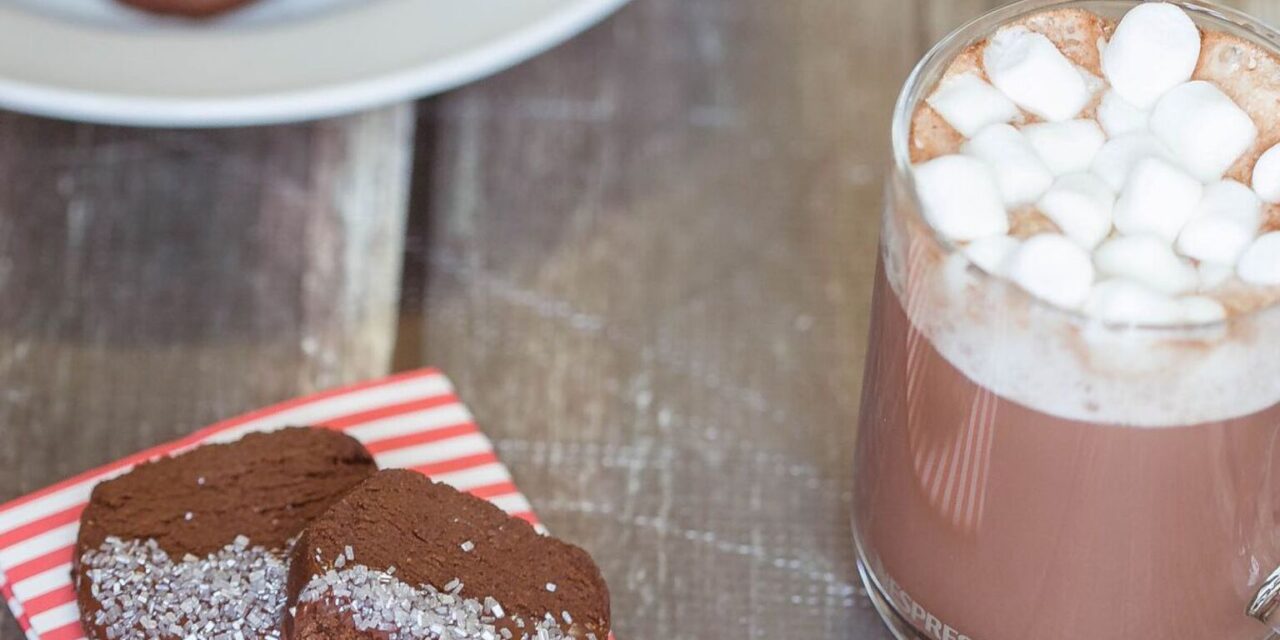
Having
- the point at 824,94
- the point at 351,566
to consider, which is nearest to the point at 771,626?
the point at 351,566

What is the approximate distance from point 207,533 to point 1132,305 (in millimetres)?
547

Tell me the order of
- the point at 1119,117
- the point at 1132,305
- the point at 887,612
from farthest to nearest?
the point at 887,612, the point at 1119,117, the point at 1132,305

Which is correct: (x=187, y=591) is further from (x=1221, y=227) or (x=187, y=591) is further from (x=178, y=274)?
(x=1221, y=227)

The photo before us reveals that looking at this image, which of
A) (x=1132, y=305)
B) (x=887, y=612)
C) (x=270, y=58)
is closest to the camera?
(x=1132, y=305)

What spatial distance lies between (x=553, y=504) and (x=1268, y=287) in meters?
0.51

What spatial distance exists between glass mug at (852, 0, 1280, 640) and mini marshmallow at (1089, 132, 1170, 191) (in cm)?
10

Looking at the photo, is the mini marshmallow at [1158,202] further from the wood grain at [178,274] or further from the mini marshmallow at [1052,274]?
the wood grain at [178,274]

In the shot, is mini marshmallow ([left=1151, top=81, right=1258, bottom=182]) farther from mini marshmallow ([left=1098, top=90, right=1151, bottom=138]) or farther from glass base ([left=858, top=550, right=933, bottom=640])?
glass base ([left=858, top=550, right=933, bottom=640])

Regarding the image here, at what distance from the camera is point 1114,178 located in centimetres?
84

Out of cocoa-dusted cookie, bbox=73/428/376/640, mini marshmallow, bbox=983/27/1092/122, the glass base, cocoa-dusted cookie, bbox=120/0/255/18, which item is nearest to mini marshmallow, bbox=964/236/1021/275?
mini marshmallow, bbox=983/27/1092/122

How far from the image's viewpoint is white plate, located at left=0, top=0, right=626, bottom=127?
1.15 m

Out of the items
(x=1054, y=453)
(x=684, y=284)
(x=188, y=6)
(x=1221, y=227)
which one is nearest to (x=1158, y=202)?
(x=1221, y=227)

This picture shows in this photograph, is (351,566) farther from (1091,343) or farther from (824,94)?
(824,94)

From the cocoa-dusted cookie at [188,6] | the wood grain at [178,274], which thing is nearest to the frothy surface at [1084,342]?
the wood grain at [178,274]
